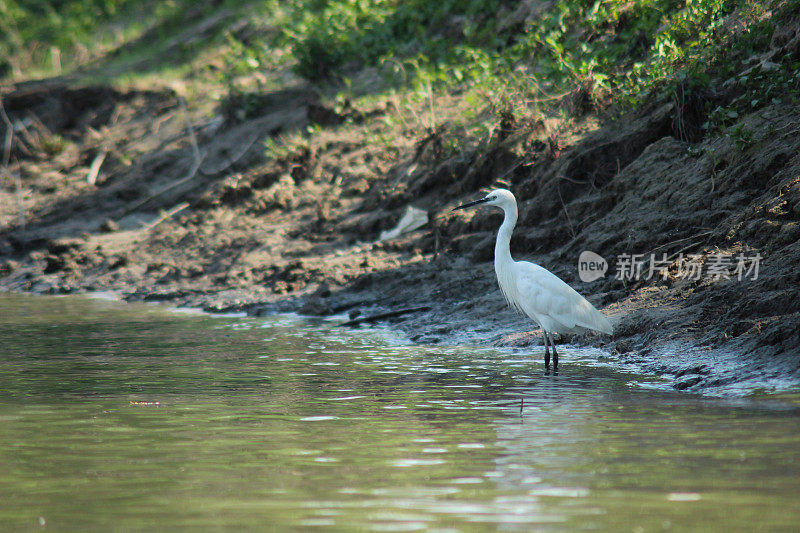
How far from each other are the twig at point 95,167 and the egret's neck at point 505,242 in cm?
1249

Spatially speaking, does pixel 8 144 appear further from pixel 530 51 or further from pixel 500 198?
pixel 500 198

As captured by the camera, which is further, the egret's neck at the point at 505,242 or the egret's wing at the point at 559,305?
the egret's neck at the point at 505,242

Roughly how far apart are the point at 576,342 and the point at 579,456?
4.47 meters

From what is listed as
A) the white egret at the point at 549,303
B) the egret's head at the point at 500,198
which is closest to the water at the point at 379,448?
the white egret at the point at 549,303

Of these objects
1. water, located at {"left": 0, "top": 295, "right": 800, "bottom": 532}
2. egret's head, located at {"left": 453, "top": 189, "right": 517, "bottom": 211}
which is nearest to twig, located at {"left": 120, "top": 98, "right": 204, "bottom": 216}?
water, located at {"left": 0, "top": 295, "right": 800, "bottom": 532}

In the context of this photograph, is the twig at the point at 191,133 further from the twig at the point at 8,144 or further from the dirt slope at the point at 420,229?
the twig at the point at 8,144

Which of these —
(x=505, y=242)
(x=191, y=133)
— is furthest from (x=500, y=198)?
(x=191, y=133)

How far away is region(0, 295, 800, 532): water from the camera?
164 inches

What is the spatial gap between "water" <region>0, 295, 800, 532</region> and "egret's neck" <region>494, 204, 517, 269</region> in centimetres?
97

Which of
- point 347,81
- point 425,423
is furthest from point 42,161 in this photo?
point 425,423

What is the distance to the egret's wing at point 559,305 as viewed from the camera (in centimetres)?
842

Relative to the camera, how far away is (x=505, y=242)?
9258 millimetres

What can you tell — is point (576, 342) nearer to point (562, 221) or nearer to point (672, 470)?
point (562, 221)

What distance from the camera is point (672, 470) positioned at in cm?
475
